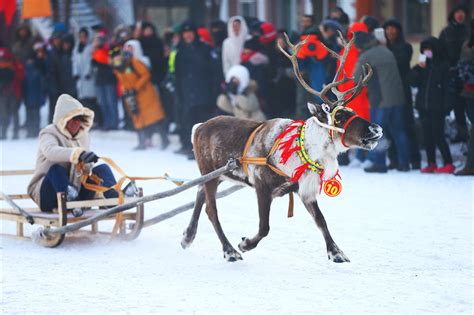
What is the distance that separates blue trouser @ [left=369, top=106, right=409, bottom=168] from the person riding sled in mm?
4874

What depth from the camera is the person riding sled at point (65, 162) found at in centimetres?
902

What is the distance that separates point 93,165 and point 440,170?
5188mm

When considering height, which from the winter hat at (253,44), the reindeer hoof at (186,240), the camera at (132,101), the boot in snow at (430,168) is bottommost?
the boot in snow at (430,168)

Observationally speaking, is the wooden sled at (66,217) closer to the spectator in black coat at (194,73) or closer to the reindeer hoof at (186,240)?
the reindeer hoof at (186,240)

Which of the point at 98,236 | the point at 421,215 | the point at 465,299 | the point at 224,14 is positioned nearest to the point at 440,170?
the point at 421,215

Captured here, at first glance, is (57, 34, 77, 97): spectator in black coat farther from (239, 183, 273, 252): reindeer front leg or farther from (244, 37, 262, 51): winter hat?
(239, 183, 273, 252): reindeer front leg

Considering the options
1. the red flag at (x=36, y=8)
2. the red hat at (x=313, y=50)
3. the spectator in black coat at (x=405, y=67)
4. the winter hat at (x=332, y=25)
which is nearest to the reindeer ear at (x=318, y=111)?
the spectator in black coat at (x=405, y=67)

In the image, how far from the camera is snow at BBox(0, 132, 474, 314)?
6.97 m

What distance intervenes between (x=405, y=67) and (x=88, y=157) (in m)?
5.79

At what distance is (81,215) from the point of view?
29.5 feet

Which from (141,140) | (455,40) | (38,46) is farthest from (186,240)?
(38,46)

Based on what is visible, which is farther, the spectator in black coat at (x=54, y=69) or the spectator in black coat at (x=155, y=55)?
the spectator in black coat at (x=54, y=69)

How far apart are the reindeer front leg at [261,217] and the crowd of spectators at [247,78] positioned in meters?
4.92

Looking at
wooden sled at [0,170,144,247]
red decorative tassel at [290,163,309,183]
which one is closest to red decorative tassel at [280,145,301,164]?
red decorative tassel at [290,163,309,183]
